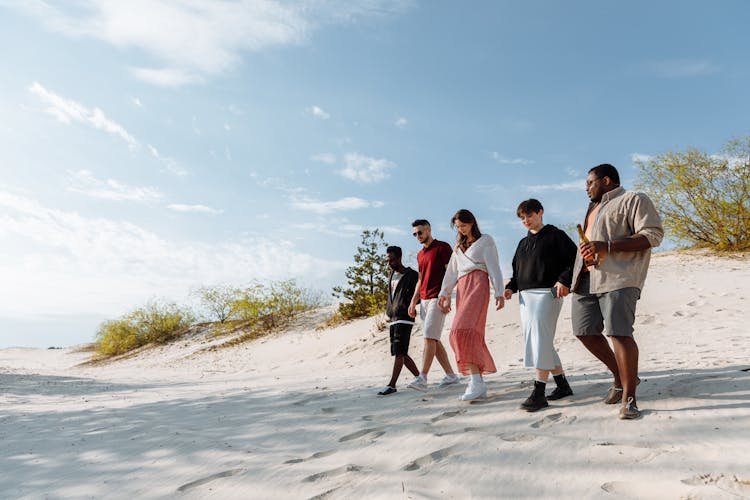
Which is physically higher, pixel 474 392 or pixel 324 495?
pixel 474 392

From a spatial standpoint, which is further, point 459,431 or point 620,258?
point 459,431

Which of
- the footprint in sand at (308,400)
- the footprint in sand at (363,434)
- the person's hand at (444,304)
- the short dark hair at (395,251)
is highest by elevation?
the short dark hair at (395,251)

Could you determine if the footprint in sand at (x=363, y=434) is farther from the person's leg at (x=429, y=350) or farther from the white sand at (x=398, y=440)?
the person's leg at (x=429, y=350)

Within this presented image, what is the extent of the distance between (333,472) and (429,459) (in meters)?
0.66

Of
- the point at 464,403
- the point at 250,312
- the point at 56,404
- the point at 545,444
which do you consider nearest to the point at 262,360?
the point at 250,312

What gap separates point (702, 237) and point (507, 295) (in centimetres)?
1812

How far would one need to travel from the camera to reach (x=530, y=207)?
15.4 ft

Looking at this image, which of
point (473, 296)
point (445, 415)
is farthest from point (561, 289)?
point (445, 415)

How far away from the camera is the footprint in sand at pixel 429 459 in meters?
3.45

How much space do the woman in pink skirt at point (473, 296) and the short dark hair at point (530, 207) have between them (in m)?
0.57

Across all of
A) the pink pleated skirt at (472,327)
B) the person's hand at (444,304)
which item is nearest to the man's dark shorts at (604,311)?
the pink pleated skirt at (472,327)

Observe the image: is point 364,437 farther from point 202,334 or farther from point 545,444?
point 202,334

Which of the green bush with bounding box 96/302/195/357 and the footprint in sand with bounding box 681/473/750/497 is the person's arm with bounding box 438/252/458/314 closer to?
the footprint in sand with bounding box 681/473/750/497

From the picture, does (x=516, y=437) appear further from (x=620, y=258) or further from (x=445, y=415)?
(x=620, y=258)
